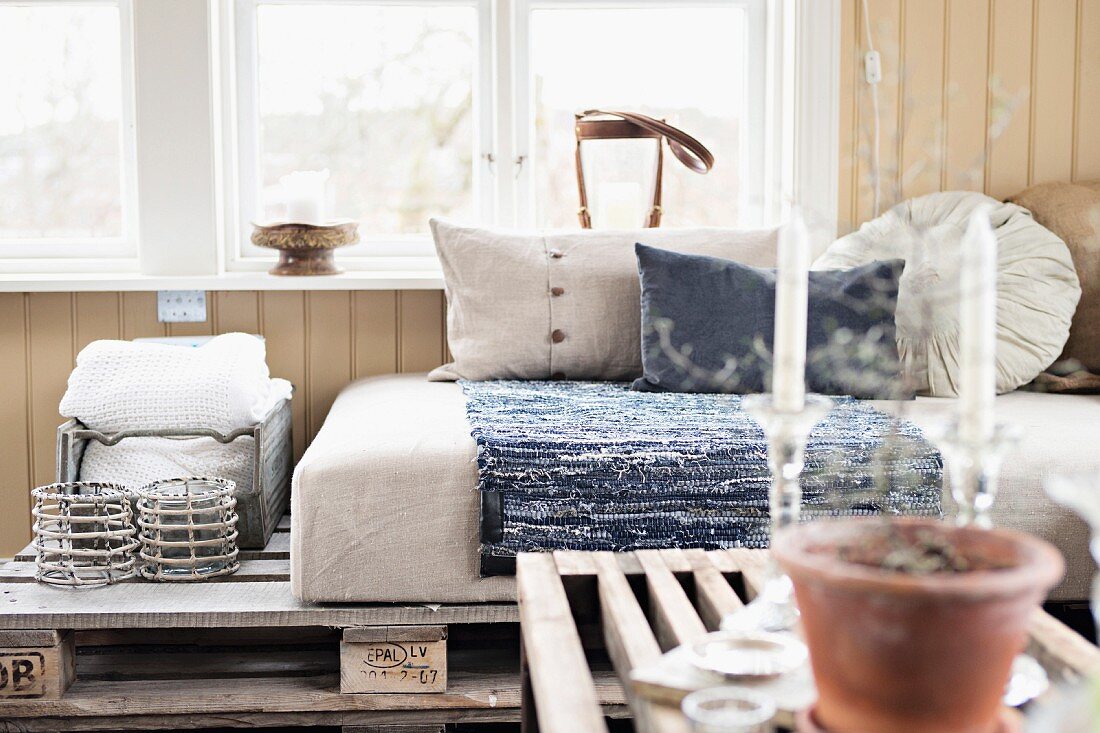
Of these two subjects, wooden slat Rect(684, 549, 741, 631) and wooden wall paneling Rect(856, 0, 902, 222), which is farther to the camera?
wooden wall paneling Rect(856, 0, 902, 222)

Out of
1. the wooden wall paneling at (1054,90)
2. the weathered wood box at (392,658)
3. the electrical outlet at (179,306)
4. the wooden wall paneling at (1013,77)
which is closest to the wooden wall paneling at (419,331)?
the electrical outlet at (179,306)

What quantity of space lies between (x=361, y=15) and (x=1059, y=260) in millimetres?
1761

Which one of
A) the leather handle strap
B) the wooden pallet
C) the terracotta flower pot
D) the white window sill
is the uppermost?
the leather handle strap

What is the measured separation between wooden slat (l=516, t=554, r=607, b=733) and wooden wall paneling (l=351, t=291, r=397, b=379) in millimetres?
1449

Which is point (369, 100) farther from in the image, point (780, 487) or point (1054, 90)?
point (780, 487)

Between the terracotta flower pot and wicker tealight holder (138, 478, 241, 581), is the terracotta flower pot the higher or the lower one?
the higher one

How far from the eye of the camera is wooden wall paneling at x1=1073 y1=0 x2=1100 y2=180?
282 cm

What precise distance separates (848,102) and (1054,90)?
1.70 ft

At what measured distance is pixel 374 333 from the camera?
2.81 meters

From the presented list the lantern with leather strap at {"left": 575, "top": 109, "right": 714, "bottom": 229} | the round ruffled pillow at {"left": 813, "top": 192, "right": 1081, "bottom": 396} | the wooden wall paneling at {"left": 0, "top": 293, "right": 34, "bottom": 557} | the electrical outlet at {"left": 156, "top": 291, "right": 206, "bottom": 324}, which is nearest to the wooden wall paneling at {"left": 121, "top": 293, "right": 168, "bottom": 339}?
the electrical outlet at {"left": 156, "top": 291, "right": 206, "bottom": 324}

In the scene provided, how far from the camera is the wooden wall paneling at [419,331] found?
9.23ft

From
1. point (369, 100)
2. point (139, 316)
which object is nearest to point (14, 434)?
point (139, 316)

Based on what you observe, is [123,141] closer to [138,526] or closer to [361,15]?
[361,15]

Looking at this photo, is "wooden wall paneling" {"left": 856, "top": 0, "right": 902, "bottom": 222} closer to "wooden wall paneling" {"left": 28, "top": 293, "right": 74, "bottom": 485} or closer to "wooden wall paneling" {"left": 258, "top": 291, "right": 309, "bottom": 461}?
"wooden wall paneling" {"left": 258, "top": 291, "right": 309, "bottom": 461}
